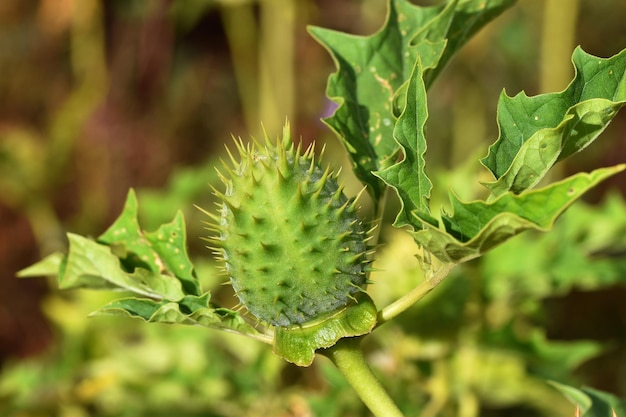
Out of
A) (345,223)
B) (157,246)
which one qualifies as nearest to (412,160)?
(345,223)

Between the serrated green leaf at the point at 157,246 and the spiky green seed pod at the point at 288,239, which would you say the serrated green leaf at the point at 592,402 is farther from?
the serrated green leaf at the point at 157,246

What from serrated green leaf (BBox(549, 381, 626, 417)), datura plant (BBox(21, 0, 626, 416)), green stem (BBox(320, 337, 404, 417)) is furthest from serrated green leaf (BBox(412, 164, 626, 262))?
serrated green leaf (BBox(549, 381, 626, 417))

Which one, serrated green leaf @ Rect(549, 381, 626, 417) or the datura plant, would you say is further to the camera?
serrated green leaf @ Rect(549, 381, 626, 417)

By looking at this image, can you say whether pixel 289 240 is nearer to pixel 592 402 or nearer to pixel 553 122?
pixel 553 122

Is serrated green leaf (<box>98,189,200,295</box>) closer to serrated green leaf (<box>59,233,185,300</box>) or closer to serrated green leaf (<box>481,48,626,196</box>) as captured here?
serrated green leaf (<box>59,233,185,300</box>)

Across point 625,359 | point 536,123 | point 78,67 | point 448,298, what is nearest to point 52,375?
point 448,298

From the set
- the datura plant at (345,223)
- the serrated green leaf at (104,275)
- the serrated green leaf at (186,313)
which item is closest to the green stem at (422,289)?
the datura plant at (345,223)
